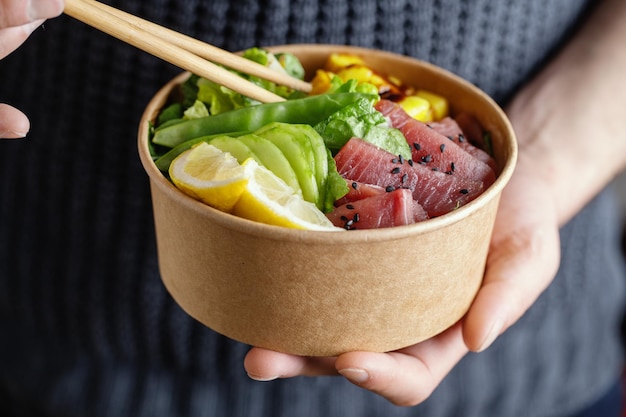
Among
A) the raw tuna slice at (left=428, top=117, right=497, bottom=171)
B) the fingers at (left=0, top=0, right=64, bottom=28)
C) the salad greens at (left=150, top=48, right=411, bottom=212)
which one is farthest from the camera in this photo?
the raw tuna slice at (left=428, top=117, right=497, bottom=171)

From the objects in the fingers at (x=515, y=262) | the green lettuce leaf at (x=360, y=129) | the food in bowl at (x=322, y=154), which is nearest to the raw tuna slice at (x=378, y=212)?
the food in bowl at (x=322, y=154)

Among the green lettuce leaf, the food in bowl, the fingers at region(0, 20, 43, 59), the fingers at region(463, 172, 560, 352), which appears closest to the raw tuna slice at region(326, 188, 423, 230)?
the food in bowl

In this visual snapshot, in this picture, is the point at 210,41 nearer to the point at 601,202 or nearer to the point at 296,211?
the point at 296,211

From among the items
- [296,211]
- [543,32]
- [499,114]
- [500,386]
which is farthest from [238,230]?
[500,386]

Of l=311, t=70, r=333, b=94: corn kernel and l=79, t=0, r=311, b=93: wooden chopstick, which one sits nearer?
l=79, t=0, r=311, b=93: wooden chopstick

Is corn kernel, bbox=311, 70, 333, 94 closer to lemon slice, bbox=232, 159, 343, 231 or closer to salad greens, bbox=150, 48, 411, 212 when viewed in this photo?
salad greens, bbox=150, 48, 411, 212

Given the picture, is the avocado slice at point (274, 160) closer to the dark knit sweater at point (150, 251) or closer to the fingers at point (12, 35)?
the fingers at point (12, 35)

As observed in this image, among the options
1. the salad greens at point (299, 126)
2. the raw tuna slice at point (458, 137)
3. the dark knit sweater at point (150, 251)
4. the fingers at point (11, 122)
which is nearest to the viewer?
the fingers at point (11, 122)
